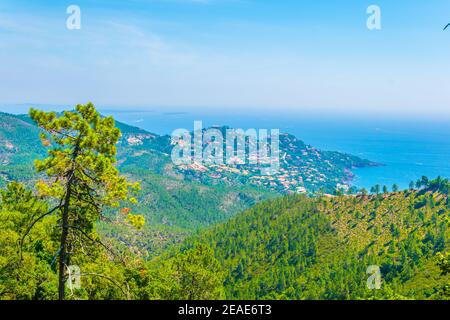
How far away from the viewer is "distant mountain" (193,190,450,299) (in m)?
74.3

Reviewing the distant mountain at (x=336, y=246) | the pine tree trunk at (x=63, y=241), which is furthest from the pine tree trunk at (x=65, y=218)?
the distant mountain at (x=336, y=246)

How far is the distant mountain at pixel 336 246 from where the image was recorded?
244 feet

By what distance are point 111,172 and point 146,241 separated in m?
174

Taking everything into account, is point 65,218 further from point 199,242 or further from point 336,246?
point 336,246

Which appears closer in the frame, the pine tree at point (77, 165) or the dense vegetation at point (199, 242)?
the pine tree at point (77, 165)

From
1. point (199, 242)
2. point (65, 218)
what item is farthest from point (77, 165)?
point (199, 242)

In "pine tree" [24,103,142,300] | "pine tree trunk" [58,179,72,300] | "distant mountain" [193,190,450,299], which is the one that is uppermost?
"pine tree" [24,103,142,300]

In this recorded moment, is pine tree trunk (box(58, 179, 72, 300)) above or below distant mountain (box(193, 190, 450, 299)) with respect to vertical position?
above

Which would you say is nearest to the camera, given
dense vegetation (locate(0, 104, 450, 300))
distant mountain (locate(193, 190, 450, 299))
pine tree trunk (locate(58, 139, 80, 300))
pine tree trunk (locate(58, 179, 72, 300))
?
pine tree trunk (locate(58, 139, 80, 300))

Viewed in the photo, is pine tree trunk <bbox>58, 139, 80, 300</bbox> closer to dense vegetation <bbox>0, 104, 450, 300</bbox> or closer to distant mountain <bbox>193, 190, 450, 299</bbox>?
dense vegetation <bbox>0, 104, 450, 300</bbox>

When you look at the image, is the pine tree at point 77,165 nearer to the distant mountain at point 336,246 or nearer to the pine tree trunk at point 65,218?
the pine tree trunk at point 65,218

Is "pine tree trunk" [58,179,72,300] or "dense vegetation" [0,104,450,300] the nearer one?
"pine tree trunk" [58,179,72,300]

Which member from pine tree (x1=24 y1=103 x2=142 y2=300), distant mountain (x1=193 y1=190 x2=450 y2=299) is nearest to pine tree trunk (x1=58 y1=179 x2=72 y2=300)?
pine tree (x1=24 y1=103 x2=142 y2=300)

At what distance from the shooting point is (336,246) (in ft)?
331
